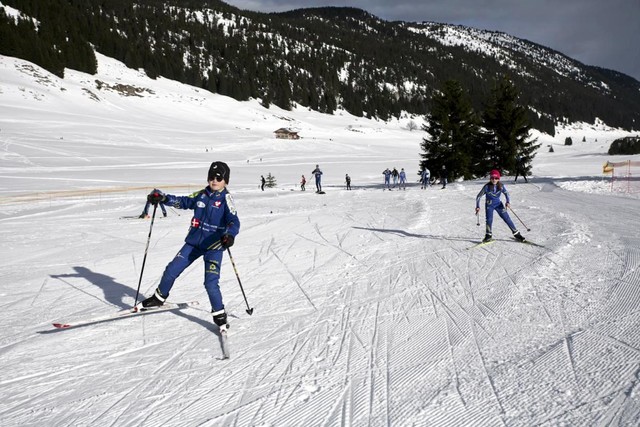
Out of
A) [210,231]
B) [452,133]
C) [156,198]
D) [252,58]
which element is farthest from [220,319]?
[252,58]

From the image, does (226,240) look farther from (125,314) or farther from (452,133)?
(452,133)

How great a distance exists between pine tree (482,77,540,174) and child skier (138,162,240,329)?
28.0m

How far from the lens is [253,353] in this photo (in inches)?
164

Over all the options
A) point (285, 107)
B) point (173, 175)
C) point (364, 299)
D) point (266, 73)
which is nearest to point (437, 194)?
point (364, 299)

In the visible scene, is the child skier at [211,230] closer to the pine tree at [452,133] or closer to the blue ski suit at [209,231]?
the blue ski suit at [209,231]

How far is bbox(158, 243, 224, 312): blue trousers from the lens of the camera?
4609 millimetres

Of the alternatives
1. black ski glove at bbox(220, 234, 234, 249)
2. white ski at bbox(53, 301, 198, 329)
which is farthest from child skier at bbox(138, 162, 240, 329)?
white ski at bbox(53, 301, 198, 329)

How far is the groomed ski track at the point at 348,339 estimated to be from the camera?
10.2ft

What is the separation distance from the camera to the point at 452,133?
31.2m

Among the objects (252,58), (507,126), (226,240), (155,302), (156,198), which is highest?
(252,58)

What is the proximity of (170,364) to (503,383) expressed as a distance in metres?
3.04

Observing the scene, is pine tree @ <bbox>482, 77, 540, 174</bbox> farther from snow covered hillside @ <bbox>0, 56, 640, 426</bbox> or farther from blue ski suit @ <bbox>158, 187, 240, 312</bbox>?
blue ski suit @ <bbox>158, 187, 240, 312</bbox>

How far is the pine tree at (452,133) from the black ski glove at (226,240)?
28.0m

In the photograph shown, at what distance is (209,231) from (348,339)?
2.03 metres
